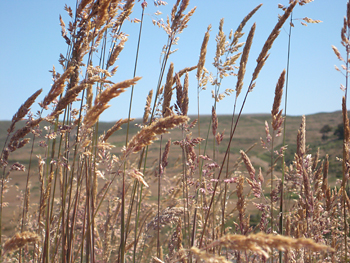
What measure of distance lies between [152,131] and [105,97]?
0.74ft

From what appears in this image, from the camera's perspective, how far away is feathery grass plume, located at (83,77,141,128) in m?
1.10

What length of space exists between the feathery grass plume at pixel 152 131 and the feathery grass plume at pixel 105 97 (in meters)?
0.17

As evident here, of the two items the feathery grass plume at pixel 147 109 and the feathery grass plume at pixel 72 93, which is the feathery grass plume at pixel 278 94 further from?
the feathery grass plume at pixel 72 93

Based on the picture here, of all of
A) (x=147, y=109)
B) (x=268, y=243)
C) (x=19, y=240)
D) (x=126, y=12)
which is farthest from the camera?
(x=147, y=109)

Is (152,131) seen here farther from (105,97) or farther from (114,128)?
(114,128)

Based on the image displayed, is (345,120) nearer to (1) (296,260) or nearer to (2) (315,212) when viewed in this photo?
(2) (315,212)

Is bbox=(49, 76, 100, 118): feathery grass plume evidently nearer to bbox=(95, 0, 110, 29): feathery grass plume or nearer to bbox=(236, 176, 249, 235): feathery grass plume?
bbox=(95, 0, 110, 29): feathery grass plume

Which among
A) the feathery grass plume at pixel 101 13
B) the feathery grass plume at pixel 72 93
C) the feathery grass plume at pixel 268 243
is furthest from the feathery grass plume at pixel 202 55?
the feathery grass plume at pixel 268 243

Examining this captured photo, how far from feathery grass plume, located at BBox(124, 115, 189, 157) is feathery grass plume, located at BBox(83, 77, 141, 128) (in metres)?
0.17

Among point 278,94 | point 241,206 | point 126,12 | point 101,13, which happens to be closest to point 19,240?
point 101,13

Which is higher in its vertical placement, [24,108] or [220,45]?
[220,45]

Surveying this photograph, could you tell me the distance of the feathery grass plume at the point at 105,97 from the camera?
1.10 meters

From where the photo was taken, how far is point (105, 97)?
1149 millimetres

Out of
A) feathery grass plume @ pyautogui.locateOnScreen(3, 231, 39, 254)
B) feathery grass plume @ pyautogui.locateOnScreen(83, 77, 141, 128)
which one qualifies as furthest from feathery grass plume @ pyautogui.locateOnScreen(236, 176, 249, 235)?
feathery grass plume @ pyautogui.locateOnScreen(3, 231, 39, 254)
